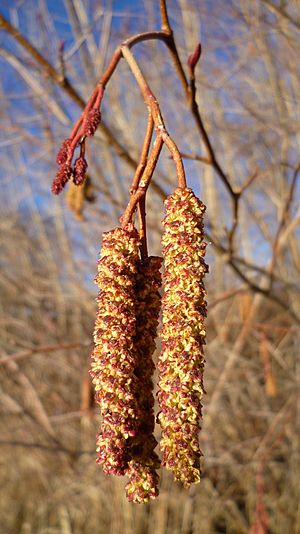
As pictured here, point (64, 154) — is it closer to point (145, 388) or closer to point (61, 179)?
point (61, 179)

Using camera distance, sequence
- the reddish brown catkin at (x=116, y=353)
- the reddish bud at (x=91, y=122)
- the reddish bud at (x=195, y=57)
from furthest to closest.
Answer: the reddish bud at (x=195, y=57) → the reddish bud at (x=91, y=122) → the reddish brown catkin at (x=116, y=353)

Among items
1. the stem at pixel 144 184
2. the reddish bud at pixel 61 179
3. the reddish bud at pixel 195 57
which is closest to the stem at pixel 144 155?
the stem at pixel 144 184

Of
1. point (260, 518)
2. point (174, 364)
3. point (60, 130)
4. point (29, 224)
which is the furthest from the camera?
point (29, 224)

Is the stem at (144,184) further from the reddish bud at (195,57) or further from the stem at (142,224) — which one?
the reddish bud at (195,57)

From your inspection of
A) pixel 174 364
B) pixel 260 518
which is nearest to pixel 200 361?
pixel 174 364

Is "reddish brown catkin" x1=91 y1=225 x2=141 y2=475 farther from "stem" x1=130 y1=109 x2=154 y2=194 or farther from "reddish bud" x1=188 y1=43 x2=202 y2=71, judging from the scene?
"reddish bud" x1=188 y1=43 x2=202 y2=71

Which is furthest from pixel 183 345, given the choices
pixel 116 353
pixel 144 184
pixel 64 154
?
pixel 64 154

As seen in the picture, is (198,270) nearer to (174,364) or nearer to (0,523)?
(174,364)

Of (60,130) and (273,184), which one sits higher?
(60,130)
